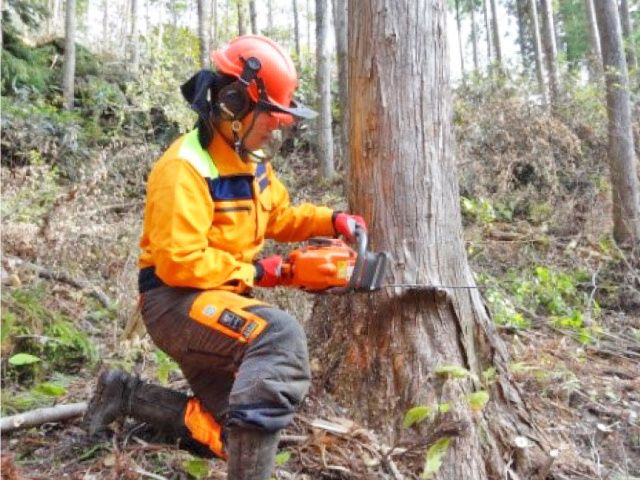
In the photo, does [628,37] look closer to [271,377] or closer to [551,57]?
[551,57]

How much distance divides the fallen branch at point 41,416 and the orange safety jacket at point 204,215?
95 cm

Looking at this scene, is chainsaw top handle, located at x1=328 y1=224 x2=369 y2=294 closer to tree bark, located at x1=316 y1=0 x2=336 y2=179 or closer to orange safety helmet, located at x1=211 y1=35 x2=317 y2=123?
orange safety helmet, located at x1=211 y1=35 x2=317 y2=123

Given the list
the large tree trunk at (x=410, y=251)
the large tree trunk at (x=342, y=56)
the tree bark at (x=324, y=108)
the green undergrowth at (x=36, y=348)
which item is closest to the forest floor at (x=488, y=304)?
the green undergrowth at (x=36, y=348)

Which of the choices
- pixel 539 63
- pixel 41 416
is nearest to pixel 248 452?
pixel 41 416

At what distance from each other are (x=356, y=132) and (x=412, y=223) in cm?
54

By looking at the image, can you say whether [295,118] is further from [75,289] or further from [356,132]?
[75,289]

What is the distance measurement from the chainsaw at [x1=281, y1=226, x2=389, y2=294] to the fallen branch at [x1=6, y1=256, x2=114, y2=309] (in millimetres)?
3185

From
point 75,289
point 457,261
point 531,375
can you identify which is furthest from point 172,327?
point 75,289

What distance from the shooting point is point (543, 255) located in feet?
24.7

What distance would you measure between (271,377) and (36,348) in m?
2.31

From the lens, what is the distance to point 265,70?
8.57 ft

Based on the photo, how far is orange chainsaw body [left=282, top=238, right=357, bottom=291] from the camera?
258 cm

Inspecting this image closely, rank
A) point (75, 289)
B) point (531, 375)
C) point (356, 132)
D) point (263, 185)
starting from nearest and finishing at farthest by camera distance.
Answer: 1. point (263, 185)
2. point (356, 132)
3. point (531, 375)
4. point (75, 289)

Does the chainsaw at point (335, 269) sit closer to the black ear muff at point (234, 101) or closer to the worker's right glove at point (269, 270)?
the worker's right glove at point (269, 270)
